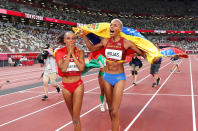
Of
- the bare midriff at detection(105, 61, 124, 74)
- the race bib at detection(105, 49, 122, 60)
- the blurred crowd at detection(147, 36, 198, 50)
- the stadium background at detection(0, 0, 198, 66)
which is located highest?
the stadium background at detection(0, 0, 198, 66)

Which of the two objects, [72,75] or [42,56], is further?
[42,56]

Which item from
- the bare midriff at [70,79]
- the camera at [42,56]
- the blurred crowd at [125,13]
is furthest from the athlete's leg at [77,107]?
the blurred crowd at [125,13]

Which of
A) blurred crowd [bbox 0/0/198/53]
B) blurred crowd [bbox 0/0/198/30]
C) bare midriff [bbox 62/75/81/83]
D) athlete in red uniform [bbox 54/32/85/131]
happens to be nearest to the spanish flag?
athlete in red uniform [bbox 54/32/85/131]

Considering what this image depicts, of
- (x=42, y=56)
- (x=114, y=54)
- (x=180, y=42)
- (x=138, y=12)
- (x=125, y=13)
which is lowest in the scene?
(x=114, y=54)

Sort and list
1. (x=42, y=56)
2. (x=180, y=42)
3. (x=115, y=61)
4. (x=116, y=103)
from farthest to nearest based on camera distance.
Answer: (x=180, y=42), (x=42, y=56), (x=115, y=61), (x=116, y=103)

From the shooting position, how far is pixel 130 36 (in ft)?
14.2

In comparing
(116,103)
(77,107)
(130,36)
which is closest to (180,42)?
(130,36)

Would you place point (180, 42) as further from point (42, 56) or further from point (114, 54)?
point (114, 54)

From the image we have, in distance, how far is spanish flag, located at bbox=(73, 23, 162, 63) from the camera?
153 inches

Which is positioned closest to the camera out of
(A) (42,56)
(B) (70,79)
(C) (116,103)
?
(B) (70,79)

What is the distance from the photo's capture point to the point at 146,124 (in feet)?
14.9

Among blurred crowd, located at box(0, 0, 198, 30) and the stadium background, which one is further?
blurred crowd, located at box(0, 0, 198, 30)

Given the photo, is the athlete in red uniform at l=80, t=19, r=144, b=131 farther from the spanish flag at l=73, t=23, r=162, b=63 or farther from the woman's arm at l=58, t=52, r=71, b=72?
the woman's arm at l=58, t=52, r=71, b=72

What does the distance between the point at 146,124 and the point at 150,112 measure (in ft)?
3.23
